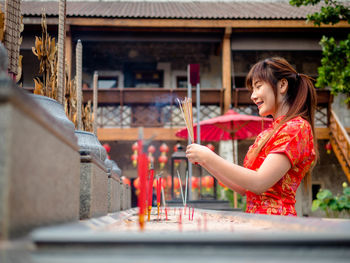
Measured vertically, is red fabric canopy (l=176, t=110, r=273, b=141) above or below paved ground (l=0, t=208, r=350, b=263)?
above

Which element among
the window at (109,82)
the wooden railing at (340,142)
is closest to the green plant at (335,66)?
the wooden railing at (340,142)

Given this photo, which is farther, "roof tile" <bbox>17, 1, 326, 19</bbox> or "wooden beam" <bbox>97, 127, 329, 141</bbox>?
"wooden beam" <bbox>97, 127, 329, 141</bbox>

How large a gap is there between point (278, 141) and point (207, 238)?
99cm

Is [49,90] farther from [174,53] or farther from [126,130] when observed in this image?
[174,53]

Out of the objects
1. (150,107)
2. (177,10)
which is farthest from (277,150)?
(177,10)

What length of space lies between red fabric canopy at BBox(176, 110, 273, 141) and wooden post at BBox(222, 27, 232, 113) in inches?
61.9

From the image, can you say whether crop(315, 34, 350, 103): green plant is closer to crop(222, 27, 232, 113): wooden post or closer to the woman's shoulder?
crop(222, 27, 232, 113): wooden post

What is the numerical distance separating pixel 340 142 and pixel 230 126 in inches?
162

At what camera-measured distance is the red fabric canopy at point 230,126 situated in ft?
21.4

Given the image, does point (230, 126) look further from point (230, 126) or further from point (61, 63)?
point (61, 63)

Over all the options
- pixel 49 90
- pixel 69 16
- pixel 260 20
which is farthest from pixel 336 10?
pixel 69 16

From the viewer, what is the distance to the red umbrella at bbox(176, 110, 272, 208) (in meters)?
6.50

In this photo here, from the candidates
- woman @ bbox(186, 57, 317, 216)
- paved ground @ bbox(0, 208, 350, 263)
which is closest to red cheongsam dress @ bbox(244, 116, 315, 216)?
woman @ bbox(186, 57, 317, 216)

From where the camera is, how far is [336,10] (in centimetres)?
600
